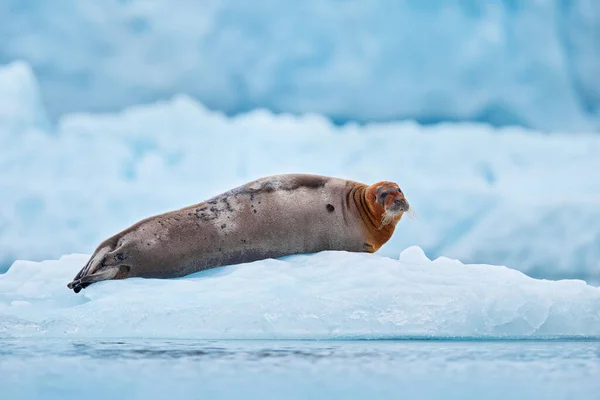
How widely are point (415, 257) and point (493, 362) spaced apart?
7.87ft

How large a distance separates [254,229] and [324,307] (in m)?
0.93

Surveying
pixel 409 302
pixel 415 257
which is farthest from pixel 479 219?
pixel 409 302

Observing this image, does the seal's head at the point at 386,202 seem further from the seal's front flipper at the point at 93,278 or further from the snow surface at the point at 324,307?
the seal's front flipper at the point at 93,278

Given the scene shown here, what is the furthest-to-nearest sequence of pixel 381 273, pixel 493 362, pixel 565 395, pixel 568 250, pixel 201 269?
1. pixel 568 250
2. pixel 201 269
3. pixel 381 273
4. pixel 493 362
5. pixel 565 395

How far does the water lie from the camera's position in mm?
2416

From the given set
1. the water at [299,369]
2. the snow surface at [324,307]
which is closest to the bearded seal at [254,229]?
the snow surface at [324,307]

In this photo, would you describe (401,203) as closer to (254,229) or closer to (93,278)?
(254,229)

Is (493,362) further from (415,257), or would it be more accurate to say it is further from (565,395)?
(415,257)

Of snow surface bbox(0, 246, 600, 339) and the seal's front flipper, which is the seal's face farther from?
the seal's front flipper

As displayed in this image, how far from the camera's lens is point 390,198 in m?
4.70

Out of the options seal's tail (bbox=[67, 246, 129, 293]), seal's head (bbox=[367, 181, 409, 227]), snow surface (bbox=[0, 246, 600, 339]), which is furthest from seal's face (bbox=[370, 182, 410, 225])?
seal's tail (bbox=[67, 246, 129, 293])

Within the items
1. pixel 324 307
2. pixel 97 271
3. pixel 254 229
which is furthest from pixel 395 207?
pixel 97 271

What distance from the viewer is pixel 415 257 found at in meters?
5.36

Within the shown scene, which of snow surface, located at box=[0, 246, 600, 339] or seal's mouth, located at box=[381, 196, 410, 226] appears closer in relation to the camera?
snow surface, located at box=[0, 246, 600, 339]
